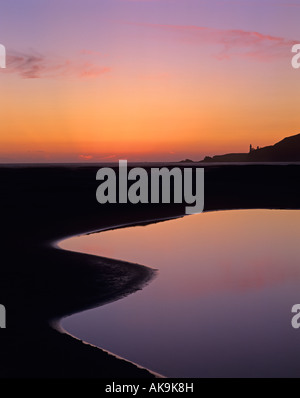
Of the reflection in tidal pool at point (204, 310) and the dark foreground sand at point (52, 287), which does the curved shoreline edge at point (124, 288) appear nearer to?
the dark foreground sand at point (52, 287)

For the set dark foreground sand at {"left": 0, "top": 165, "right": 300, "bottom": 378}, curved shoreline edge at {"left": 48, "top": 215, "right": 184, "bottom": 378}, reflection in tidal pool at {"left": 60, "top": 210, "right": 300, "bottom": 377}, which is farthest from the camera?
curved shoreline edge at {"left": 48, "top": 215, "right": 184, "bottom": 378}

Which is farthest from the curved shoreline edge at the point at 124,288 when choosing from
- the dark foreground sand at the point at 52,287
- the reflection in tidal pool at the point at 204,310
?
the reflection in tidal pool at the point at 204,310

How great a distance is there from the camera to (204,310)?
39.8 feet

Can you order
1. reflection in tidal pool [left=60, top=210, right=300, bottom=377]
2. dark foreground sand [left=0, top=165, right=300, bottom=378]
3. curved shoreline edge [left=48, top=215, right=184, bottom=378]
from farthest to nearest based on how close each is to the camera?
curved shoreline edge [left=48, top=215, right=184, bottom=378] → reflection in tidal pool [left=60, top=210, right=300, bottom=377] → dark foreground sand [left=0, top=165, right=300, bottom=378]

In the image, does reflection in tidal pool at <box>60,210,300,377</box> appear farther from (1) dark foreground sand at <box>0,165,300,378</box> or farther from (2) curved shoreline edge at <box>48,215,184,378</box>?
(1) dark foreground sand at <box>0,165,300,378</box>

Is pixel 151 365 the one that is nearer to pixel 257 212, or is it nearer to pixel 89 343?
pixel 89 343

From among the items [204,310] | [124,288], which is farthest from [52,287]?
[204,310]

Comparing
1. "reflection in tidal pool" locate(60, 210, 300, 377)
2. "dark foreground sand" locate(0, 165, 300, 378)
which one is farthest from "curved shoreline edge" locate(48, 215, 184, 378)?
"reflection in tidal pool" locate(60, 210, 300, 377)

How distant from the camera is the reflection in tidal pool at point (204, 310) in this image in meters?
9.10

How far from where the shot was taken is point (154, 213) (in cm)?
3344

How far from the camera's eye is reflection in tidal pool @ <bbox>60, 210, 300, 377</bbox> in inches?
358

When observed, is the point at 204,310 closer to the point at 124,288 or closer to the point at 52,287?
the point at 124,288

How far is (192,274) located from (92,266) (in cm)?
349
